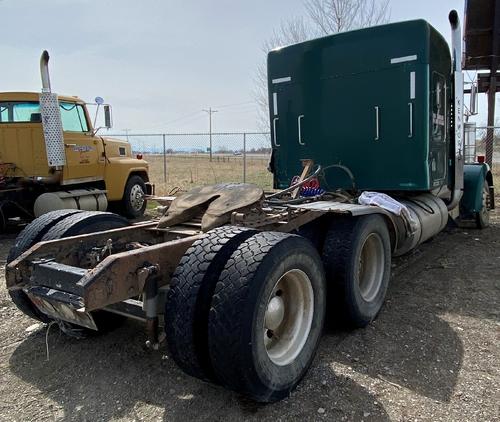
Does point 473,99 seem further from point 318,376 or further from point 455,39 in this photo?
point 318,376

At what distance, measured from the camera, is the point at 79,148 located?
942 cm

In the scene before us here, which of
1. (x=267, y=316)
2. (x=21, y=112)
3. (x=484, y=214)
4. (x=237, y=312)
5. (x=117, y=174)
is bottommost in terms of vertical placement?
(x=484, y=214)

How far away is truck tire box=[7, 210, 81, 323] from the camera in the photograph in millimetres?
3651

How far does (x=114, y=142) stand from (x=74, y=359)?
25.3ft

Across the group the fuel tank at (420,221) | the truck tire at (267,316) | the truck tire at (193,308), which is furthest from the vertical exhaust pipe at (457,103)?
the truck tire at (193,308)

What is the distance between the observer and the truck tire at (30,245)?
365cm

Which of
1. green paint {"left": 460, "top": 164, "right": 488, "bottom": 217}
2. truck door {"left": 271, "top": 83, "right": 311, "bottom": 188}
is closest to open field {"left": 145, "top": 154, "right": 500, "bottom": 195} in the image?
green paint {"left": 460, "top": 164, "right": 488, "bottom": 217}

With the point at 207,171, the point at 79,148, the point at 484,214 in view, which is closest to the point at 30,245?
the point at 79,148

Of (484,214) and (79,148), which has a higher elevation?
(79,148)

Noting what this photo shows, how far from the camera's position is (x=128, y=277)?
2865 millimetres

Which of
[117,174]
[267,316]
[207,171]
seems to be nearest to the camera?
[267,316]

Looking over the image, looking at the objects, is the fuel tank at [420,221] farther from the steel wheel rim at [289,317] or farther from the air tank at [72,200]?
the air tank at [72,200]

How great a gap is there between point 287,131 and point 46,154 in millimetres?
5034

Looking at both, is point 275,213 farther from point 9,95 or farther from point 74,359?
point 9,95
